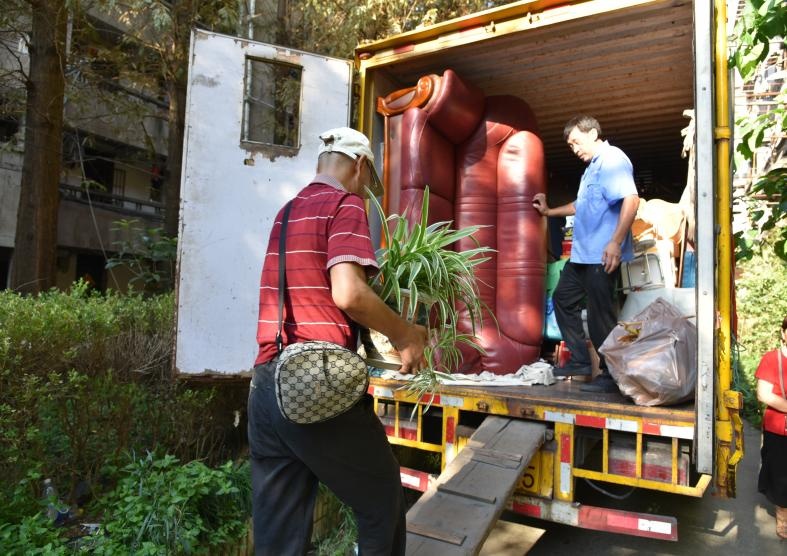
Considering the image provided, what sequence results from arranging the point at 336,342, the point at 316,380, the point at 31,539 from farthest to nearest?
the point at 31,539 < the point at 336,342 < the point at 316,380

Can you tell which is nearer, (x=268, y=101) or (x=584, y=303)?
(x=584, y=303)

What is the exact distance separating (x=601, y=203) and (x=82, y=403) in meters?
3.38

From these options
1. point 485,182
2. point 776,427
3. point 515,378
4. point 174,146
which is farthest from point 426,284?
point 174,146

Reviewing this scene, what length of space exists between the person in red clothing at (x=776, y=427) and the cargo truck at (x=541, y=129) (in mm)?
628

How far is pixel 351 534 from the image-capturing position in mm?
3188

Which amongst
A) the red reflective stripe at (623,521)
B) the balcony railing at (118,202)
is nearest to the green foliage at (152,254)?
the red reflective stripe at (623,521)

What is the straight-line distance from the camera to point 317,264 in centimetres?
178

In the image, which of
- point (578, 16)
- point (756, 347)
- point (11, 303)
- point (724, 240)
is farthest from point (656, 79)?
point (756, 347)

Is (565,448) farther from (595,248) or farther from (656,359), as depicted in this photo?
(595,248)

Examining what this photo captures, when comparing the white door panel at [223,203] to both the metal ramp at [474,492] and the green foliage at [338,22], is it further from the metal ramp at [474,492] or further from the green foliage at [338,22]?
the green foliage at [338,22]

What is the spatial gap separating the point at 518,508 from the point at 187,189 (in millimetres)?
2802

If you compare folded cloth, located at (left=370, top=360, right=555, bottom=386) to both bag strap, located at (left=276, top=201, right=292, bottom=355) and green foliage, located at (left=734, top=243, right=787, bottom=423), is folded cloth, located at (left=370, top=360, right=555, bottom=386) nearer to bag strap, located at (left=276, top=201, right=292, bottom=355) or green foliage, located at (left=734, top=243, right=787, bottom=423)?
bag strap, located at (left=276, top=201, right=292, bottom=355)

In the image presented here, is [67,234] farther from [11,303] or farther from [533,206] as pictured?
[533,206]

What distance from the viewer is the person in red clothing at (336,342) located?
1.72 meters
